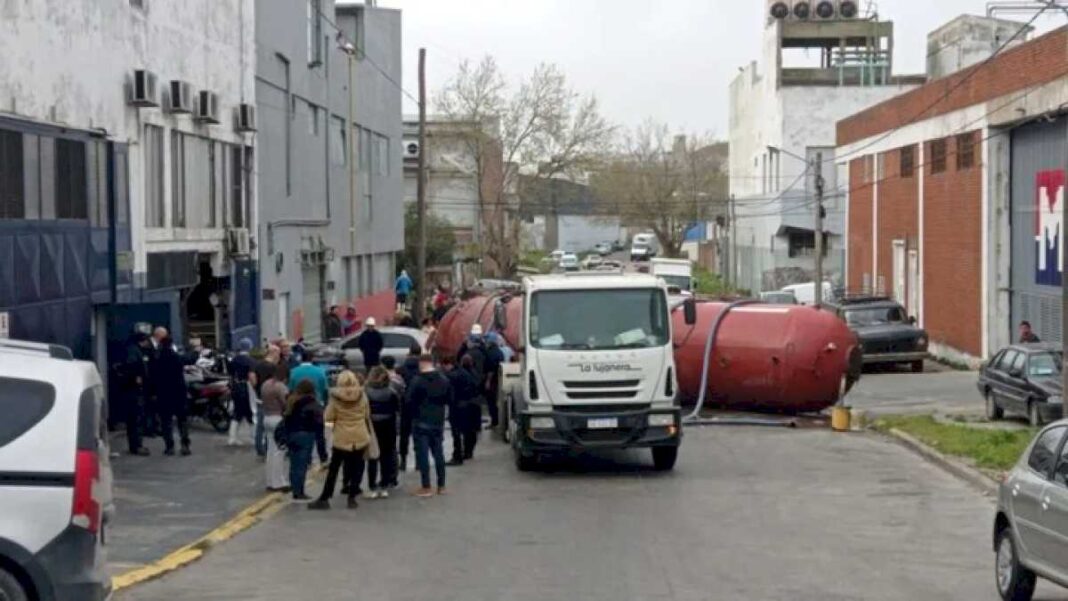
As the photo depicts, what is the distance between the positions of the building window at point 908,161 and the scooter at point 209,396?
31359 mm

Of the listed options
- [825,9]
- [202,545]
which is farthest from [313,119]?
[825,9]

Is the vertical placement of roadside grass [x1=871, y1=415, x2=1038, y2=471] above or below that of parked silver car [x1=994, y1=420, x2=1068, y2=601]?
below

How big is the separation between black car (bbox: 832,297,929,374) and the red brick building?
5.43 ft

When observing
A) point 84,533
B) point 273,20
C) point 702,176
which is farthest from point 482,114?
point 84,533

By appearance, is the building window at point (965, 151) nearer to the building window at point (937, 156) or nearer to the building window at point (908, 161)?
the building window at point (937, 156)

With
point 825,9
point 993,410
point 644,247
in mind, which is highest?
point 825,9

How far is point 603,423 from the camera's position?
22234mm

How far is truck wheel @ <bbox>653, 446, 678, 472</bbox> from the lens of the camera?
2325cm

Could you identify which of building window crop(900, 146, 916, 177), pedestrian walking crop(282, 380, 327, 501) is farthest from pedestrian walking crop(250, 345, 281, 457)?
building window crop(900, 146, 916, 177)

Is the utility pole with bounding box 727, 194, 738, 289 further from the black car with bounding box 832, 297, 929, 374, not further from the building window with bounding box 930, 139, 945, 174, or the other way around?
the black car with bounding box 832, 297, 929, 374

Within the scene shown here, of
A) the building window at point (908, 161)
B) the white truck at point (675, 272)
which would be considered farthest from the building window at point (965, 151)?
the white truck at point (675, 272)

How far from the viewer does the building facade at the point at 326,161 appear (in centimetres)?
3847

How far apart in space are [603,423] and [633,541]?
18.2 feet

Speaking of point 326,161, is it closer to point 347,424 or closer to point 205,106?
point 205,106
